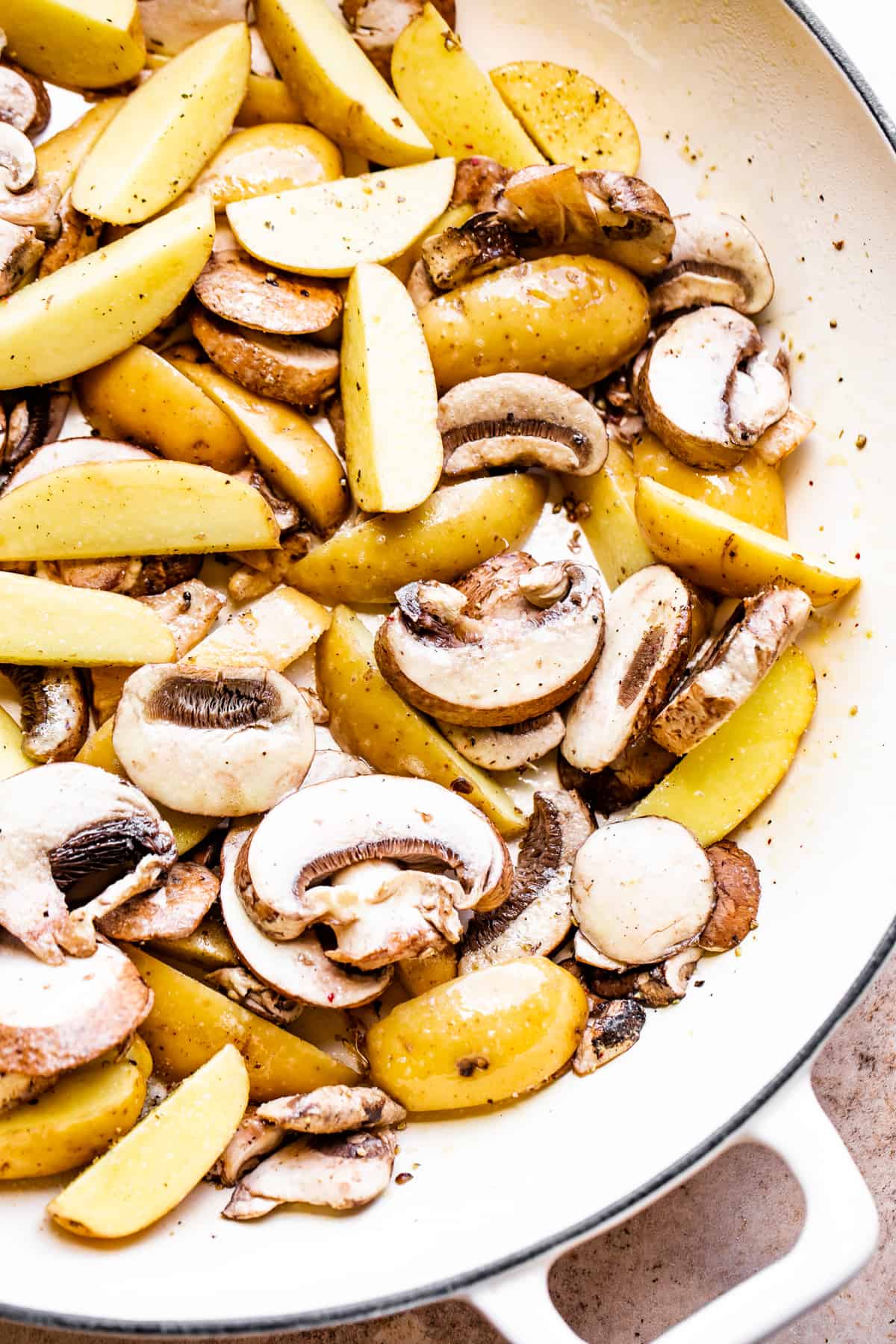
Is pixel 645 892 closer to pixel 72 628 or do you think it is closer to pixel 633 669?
pixel 633 669

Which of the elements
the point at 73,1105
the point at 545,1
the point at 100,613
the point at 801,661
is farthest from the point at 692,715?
the point at 545,1

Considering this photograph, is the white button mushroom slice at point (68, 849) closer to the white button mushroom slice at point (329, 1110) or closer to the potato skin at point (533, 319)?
the white button mushroom slice at point (329, 1110)

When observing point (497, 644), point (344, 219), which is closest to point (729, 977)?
point (497, 644)

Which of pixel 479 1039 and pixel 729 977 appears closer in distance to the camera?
pixel 479 1039

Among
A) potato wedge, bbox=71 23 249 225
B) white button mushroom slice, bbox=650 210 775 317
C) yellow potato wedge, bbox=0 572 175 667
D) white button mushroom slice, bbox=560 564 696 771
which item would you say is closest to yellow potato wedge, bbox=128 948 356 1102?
yellow potato wedge, bbox=0 572 175 667

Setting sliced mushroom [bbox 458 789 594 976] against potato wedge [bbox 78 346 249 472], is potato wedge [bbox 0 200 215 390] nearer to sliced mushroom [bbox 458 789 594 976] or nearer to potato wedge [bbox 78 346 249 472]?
potato wedge [bbox 78 346 249 472]

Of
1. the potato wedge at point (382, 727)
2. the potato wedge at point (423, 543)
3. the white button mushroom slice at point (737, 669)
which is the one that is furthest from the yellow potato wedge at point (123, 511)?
the white button mushroom slice at point (737, 669)
